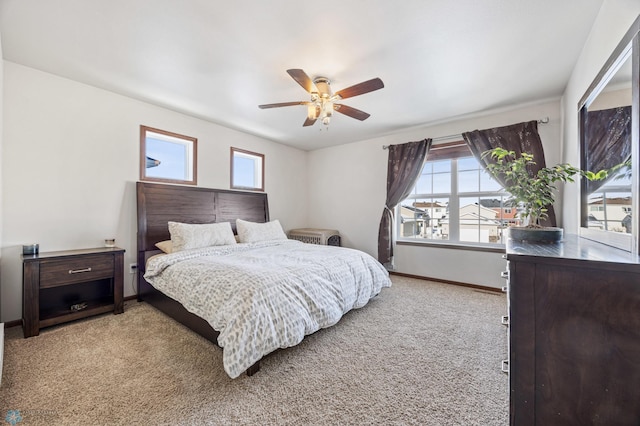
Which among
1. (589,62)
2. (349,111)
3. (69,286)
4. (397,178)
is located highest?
(589,62)

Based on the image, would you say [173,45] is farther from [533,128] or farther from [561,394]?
[533,128]

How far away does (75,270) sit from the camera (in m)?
2.49

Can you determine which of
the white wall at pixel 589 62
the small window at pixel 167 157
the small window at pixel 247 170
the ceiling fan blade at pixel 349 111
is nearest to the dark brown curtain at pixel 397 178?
the white wall at pixel 589 62

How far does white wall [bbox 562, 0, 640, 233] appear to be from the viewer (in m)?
1.41

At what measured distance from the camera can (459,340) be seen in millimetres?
2225

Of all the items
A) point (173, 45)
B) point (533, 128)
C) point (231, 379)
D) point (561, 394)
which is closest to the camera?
point (561, 394)

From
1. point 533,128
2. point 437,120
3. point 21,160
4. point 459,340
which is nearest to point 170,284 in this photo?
point 21,160

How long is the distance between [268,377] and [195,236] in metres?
2.03

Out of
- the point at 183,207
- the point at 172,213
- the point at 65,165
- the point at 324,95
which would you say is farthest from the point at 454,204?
the point at 65,165

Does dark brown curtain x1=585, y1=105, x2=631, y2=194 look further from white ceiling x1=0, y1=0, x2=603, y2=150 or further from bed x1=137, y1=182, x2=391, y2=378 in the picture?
bed x1=137, y1=182, x2=391, y2=378

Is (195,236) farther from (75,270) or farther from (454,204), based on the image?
(454,204)

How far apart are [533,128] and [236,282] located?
3.91m

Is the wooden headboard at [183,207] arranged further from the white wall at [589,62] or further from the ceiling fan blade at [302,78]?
the white wall at [589,62]

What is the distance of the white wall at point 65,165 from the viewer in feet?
8.05
